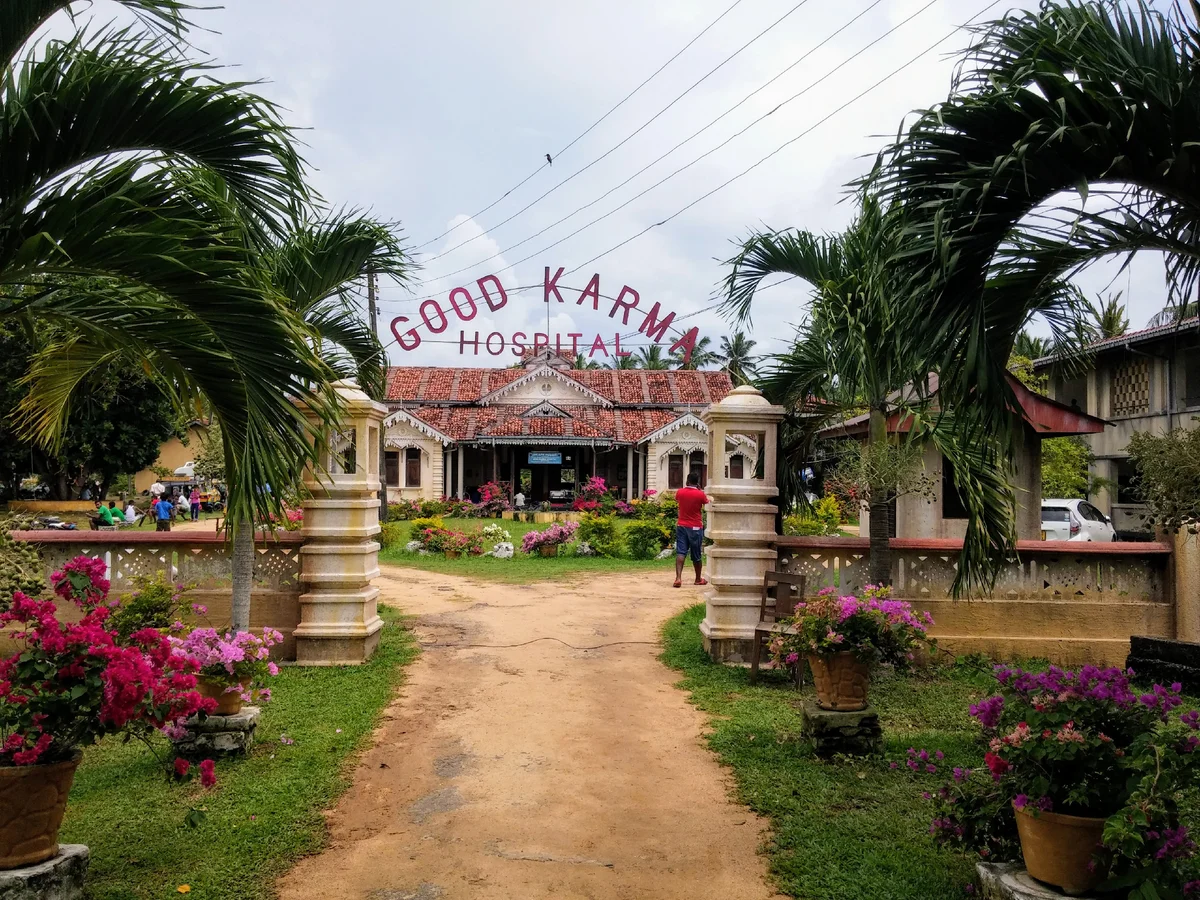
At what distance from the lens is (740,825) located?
15.9 feet

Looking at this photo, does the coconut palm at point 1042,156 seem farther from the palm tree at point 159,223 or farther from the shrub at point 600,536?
the shrub at point 600,536

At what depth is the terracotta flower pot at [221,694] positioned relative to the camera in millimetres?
5711

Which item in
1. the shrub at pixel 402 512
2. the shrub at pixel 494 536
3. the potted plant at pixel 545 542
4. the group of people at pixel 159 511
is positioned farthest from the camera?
the shrub at pixel 402 512

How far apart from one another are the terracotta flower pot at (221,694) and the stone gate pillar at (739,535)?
444cm

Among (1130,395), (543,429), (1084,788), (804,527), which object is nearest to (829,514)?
(804,527)

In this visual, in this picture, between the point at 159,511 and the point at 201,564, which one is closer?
the point at 201,564

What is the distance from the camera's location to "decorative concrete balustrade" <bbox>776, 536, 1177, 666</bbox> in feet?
28.1

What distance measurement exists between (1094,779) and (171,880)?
12.3 feet

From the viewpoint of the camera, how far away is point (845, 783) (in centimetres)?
539

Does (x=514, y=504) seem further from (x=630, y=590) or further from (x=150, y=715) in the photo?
(x=150, y=715)

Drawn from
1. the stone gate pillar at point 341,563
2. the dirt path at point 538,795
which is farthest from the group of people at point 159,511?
the dirt path at point 538,795

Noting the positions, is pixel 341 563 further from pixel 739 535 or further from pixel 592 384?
pixel 592 384

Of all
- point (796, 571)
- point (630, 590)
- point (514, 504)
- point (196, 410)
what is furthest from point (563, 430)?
point (196, 410)

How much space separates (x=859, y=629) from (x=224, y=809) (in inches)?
152
